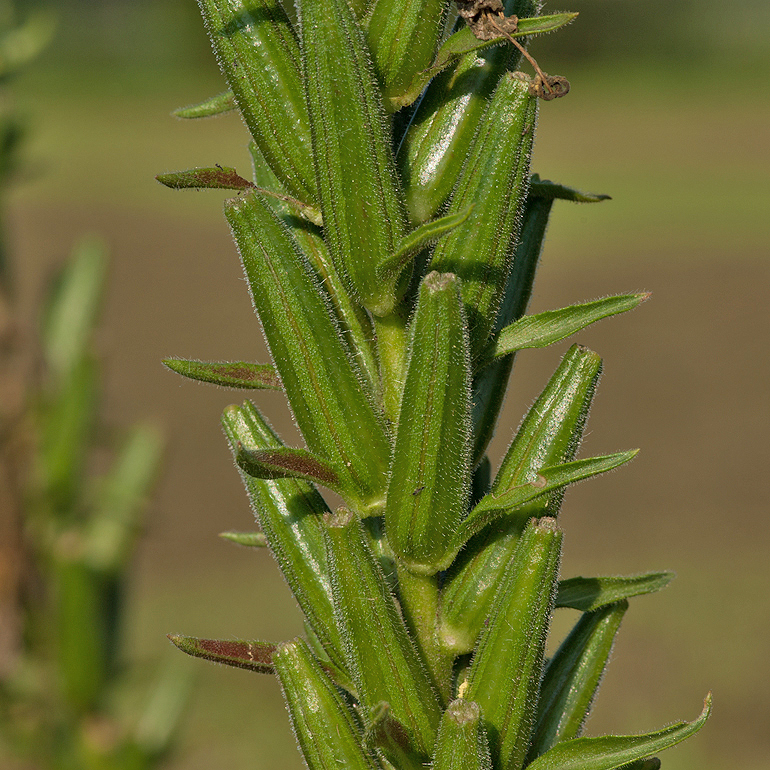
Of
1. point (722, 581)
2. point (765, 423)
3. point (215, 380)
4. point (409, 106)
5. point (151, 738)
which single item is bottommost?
point (765, 423)

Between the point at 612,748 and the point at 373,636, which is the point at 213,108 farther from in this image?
the point at 612,748

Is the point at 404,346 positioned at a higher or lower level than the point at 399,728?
higher

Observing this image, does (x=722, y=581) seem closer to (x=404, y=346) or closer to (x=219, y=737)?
(x=219, y=737)

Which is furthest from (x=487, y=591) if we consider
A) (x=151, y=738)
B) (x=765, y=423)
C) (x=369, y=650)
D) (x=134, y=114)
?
(x=134, y=114)

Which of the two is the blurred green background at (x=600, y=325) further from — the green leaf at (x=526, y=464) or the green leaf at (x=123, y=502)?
the green leaf at (x=526, y=464)

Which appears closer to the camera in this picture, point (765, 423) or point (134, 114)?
point (765, 423)

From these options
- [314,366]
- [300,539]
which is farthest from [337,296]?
[300,539]

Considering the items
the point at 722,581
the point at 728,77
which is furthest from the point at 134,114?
the point at 722,581

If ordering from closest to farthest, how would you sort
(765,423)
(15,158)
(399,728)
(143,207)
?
(399,728) < (15,158) < (765,423) < (143,207)

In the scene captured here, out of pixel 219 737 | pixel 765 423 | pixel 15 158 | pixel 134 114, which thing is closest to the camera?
pixel 15 158
